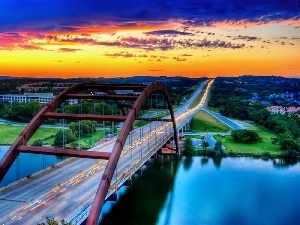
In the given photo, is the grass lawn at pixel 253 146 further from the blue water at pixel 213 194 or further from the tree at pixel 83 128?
the tree at pixel 83 128

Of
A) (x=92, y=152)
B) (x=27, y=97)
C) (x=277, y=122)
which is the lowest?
(x=277, y=122)

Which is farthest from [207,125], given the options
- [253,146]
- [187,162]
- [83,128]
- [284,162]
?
[187,162]

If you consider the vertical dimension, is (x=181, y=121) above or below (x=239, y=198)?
above

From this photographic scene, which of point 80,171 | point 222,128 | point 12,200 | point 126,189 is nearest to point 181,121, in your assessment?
point 222,128

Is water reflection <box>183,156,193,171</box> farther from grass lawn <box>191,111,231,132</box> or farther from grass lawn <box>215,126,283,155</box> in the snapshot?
grass lawn <box>191,111,231,132</box>

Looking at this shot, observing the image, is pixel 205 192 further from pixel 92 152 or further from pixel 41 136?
pixel 41 136

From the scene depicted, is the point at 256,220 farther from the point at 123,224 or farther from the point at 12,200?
the point at 12,200
